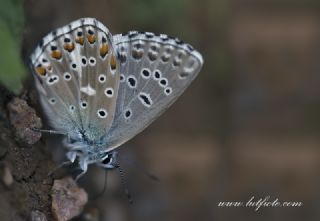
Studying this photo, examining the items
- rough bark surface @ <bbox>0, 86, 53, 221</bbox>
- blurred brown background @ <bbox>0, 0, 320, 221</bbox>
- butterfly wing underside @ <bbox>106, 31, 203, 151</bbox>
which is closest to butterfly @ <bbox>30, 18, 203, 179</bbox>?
butterfly wing underside @ <bbox>106, 31, 203, 151</bbox>

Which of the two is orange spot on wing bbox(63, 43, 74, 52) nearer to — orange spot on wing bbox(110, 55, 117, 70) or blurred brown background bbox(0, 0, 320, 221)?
orange spot on wing bbox(110, 55, 117, 70)

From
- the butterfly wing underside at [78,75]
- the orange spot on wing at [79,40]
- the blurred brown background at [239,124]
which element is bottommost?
the blurred brown background at [239,124]

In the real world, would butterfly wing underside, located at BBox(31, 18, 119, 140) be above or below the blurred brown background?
above

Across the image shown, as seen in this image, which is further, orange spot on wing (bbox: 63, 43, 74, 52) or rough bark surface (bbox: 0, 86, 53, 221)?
orange spot on wing (bbox: 63, 43, 74, 52)

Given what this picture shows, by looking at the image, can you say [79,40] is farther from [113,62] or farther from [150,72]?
[150,72]

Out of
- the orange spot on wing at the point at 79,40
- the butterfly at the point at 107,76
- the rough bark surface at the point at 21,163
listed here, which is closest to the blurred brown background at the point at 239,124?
the butterfly at the point at 107,76

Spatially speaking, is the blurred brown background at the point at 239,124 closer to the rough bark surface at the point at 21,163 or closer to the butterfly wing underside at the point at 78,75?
the butterfly wing underside at the point at 78,75

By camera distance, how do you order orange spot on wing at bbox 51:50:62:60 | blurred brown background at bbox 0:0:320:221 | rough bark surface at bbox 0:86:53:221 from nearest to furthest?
rough bark surface at bbox 0:86:53:221 → orange spot on wing at bbox 51:50:62:60 → blurred brown background at bbox 0:0:320:221

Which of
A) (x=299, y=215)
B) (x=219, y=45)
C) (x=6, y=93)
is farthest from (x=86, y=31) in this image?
(x=299, y=215)
